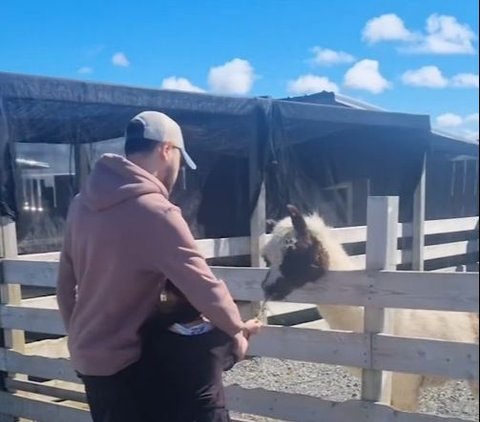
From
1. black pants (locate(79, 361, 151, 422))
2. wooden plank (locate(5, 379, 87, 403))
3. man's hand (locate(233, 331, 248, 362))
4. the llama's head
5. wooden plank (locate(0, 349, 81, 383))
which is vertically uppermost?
the llama's head

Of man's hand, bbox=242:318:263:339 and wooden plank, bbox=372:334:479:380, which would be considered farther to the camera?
wooden plank, bbox=372:334:479:380

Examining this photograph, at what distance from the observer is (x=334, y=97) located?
356 inches

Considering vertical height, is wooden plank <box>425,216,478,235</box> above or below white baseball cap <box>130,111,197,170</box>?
below

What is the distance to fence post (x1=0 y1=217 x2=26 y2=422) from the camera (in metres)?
4.58

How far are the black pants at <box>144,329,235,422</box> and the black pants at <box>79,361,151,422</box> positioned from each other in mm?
44

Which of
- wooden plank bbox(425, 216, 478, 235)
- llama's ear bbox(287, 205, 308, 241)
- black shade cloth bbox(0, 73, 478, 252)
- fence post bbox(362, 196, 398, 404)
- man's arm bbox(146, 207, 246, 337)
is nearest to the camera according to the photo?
man's arm bbox(146, 207, 246, 337)

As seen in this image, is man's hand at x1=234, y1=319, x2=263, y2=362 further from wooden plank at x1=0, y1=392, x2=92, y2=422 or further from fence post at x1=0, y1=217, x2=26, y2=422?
fence post at x1=0, y1=217, x2=26, y2=422

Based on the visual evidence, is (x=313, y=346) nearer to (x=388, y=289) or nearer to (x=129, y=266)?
(x=388, y=289)

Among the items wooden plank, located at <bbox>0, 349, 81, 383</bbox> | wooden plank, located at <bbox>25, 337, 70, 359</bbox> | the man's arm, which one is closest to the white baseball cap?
the man's arm

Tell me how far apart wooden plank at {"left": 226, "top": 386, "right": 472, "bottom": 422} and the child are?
1194 mm

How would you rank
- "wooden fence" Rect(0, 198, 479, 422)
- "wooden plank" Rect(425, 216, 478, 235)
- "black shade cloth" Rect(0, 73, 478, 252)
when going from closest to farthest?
"wooden fence" Rect(0, 198, 479, 422) → "black shade cloth" Rect(0, 73, 478, 252) → "wooden plank" Rect(425, 216, 478, 235)

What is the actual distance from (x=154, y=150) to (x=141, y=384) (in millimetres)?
885

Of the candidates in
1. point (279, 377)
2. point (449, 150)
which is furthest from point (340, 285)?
point (449, 150)

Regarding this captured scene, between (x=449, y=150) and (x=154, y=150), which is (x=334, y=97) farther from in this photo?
(x=154, y=150)
